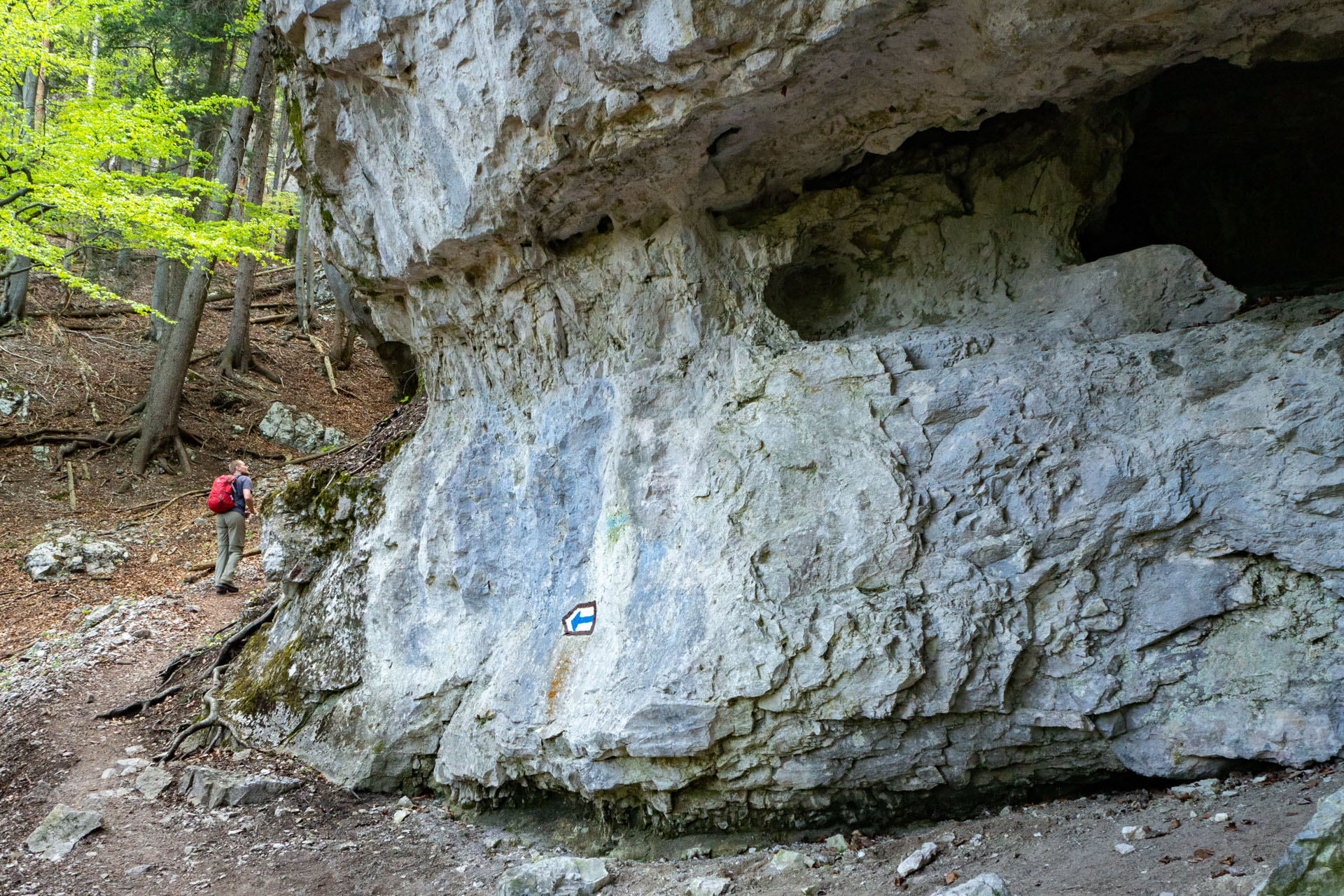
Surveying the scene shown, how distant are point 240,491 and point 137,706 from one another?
130 inches

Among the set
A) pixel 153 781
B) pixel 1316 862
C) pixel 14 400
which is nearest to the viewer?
pixel 1316 862

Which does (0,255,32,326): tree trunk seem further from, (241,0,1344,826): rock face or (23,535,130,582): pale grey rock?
(241,0,1344,826): rock face

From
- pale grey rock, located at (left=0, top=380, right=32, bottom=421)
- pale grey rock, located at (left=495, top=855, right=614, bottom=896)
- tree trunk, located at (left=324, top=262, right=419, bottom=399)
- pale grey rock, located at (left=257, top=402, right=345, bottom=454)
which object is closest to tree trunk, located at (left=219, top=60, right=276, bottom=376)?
pale grey rock, located at (left=257, top=402, right=345, bottom=454)

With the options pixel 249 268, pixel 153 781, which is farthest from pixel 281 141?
pixel 153 781

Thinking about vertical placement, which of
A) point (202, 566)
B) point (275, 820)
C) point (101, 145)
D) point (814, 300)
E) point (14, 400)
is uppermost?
point (101, 145)

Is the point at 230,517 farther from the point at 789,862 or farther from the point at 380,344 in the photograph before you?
the point at 789,862

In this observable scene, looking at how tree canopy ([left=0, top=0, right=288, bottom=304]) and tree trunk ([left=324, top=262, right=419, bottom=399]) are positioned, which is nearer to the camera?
tree canopy ([left=0, top=0, right=288, bottom=304])

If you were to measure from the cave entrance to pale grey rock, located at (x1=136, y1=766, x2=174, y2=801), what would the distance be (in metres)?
9.23

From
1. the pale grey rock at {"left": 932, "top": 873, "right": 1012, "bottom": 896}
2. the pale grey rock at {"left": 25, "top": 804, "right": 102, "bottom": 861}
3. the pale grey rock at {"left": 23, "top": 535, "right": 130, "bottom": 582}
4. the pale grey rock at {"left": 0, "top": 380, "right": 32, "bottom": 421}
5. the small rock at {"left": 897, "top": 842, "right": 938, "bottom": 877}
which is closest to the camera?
the pale grey rock at {"left": 932, "top": 873, "right": 1012, "bottom": 896}

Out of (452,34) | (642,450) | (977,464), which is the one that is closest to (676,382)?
(642,450)

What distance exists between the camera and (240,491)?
38.8ft

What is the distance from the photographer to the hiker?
11664mm

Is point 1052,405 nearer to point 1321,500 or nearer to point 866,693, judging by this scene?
point 1321,500

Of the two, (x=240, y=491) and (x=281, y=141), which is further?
(x=281, y=141)
